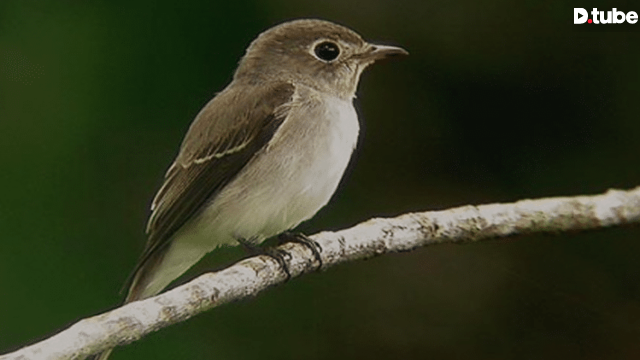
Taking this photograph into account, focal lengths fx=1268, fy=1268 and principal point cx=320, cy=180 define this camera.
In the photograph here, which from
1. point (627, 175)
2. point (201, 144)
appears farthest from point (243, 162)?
point (627, 175)

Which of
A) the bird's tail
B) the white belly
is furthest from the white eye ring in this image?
the bird's tail

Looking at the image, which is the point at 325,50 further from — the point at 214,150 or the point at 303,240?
the point at 303,240

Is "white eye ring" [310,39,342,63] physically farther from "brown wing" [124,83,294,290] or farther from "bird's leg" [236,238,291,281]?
"bird's leg" [236,238,291,281]

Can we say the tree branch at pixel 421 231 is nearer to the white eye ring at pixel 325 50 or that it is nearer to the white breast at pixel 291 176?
the white breast at pixel 291 176

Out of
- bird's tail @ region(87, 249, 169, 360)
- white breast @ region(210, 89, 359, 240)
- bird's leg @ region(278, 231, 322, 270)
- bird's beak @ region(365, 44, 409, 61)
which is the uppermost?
bird's beak @ region(365, 44, 409, 61)

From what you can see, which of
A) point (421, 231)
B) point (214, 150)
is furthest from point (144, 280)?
point (421, 231)
